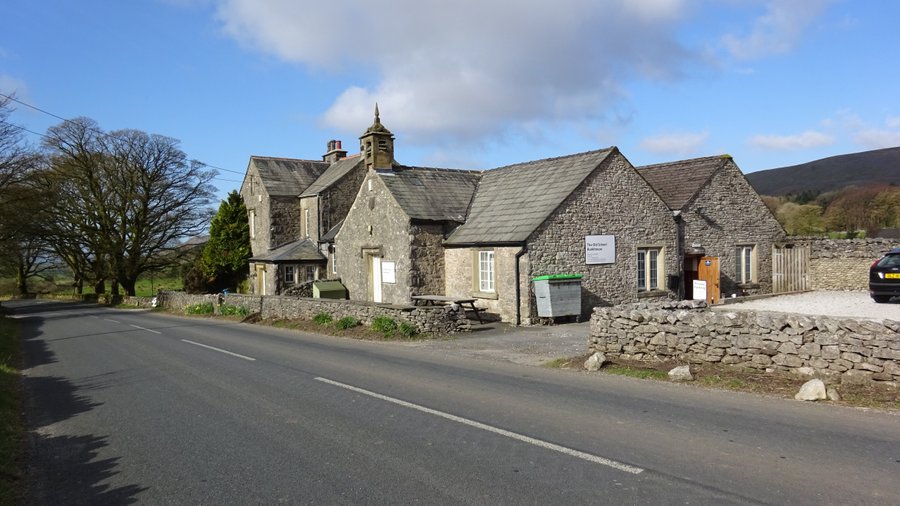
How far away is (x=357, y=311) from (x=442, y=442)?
13481 mm

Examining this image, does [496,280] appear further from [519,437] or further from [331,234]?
[331,234]

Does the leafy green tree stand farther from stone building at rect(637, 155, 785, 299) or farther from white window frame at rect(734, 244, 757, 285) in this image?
white window frame at rect(734, 244, 757, 285)

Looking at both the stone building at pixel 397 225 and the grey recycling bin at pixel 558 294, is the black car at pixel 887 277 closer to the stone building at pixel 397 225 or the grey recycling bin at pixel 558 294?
the grey recycling bin at pixel 558 294

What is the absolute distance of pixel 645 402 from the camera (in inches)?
337

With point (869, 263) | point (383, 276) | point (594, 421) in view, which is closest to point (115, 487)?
point (594, 421)

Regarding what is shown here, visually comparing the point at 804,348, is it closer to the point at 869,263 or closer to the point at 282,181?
the point at 869,263

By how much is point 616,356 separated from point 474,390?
370 centimetres

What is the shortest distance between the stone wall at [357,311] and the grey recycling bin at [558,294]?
2417 mm

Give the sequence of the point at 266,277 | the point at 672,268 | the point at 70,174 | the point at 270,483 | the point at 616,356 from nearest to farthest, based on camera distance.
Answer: the point at 270,483 → the point at 616,356 → the point at 672,268 → the point at 266,277 → the point at 70,174

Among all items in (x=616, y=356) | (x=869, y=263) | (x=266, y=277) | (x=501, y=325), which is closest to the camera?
(x=616, y=356)

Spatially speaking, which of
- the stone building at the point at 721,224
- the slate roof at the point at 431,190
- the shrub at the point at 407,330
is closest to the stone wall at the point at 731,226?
the stone building at the point at 721,224

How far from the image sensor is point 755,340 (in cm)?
995

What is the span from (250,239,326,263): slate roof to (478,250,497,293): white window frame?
15346 mm

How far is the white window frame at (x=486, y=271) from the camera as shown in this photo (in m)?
21.3
